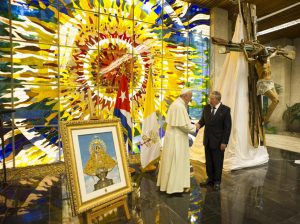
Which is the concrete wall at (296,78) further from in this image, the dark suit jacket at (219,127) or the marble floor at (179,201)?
the dark suit jacket at (219,127)

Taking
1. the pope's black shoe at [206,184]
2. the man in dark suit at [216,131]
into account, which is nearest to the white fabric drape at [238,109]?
the pope's black shoe at [206,184]

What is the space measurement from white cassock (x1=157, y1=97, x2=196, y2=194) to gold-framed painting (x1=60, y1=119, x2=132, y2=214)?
0.80m

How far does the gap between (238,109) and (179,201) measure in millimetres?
2364

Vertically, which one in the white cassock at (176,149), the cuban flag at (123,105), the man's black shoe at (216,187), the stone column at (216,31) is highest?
the stone column at (216,31)

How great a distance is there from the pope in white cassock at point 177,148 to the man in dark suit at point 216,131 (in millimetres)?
A: 429

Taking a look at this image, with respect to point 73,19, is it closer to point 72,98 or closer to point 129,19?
point 129,19

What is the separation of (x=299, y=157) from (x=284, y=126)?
458cm

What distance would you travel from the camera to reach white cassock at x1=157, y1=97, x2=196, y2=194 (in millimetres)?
2916

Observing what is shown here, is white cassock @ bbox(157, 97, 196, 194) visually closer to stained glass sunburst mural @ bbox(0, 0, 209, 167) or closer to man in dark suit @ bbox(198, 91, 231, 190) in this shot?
man in dark suit @ bbox(198, 91, 231, 190)

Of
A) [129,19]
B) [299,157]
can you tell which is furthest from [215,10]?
[299,157]

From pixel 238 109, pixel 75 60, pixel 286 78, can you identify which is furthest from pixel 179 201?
pixel 286 78

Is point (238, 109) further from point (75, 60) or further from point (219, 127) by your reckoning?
point (75, 60)

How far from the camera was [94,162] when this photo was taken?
213 cm

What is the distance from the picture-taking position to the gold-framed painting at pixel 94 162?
1.97 m
